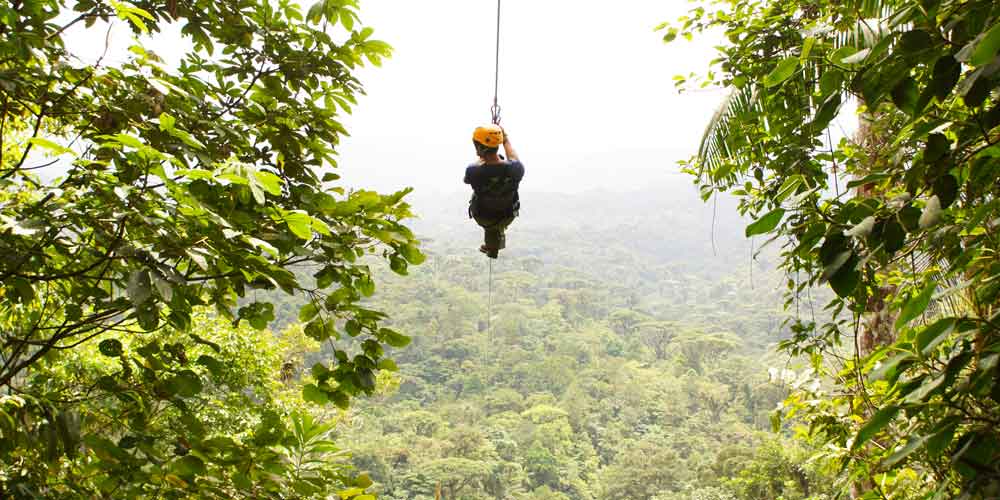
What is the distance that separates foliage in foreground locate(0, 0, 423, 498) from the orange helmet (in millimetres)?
890

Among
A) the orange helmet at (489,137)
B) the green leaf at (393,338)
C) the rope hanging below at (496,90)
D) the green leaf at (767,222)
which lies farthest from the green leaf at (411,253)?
the rope hanging below at (496,90)

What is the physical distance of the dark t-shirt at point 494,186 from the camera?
9.25 feet

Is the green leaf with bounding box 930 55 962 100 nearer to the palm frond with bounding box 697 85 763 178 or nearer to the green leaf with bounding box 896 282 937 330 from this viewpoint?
the green leaf with bounding box 896 282 937 330

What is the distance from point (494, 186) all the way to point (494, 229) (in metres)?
0.33

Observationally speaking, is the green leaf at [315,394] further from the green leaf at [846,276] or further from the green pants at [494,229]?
the green pants at [494,229]

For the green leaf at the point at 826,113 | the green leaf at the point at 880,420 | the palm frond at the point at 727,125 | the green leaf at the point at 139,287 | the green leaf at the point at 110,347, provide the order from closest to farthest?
the green leaf at the point at 880,420
the green leaf at the point at 826,113
the green leaf at the point at 139,287
the green leaf at the point at 110,347
the palm frond at the point at 727,125

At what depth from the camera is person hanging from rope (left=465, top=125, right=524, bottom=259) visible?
271 centimetres

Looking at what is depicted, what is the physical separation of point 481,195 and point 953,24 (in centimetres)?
237

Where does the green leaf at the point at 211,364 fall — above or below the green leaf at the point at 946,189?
below

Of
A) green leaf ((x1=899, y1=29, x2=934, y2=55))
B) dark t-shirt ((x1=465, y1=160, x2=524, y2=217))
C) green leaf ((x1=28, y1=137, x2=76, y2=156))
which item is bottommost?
green leaf ((x1=899, y1=29, x2=934, y2=55))

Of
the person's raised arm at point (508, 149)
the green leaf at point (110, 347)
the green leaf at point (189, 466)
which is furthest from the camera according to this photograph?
the person's raised arm at point (508, 149)

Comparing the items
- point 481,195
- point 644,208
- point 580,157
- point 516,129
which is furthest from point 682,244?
point 481,195

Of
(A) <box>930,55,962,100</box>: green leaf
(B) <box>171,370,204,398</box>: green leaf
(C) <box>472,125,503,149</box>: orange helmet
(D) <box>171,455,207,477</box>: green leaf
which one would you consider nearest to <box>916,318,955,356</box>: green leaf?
(A) <box>930,55,962,100</box>: green leaf

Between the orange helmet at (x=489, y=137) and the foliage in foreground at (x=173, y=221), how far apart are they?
0.89 meters
